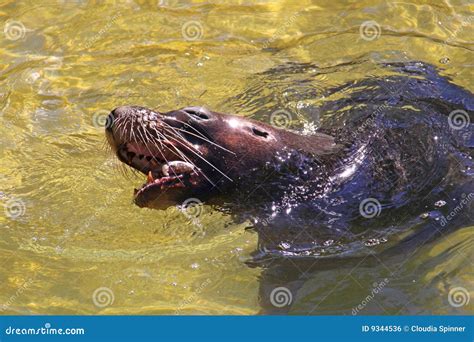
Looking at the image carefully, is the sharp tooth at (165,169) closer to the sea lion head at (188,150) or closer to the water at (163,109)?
the sea lion head at (188,150)

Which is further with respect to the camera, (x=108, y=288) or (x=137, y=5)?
(x=137, y=5)

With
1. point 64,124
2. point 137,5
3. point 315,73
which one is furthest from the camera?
point 137,5

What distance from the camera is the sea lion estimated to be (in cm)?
554

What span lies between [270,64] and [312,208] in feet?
10.0

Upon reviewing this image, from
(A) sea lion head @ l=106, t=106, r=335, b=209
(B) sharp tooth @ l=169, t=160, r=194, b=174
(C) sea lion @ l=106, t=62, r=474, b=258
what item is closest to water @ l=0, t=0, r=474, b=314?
(C) sea lion @ l=106, t=62, r=474, b=258

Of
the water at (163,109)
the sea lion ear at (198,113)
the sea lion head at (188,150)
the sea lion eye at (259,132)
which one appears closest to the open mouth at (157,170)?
the sea lion head at (188,150)

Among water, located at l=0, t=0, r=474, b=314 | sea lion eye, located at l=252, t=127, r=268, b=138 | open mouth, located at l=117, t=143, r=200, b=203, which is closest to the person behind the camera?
open mouth, located at l=117, t=143, r=200, b=203

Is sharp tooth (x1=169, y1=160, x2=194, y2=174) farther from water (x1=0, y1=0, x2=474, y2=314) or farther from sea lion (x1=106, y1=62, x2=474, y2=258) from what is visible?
water (x1=0, y1=0, x2=474, y2=314)

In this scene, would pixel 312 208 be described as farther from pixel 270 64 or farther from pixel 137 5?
pixel 137 5

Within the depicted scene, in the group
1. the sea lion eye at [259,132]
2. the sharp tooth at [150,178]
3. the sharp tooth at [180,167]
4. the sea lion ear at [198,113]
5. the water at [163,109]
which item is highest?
the sea lion ear at [198,113]

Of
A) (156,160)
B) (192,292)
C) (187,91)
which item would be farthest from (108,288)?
(187,91)

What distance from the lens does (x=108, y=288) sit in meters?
5.75

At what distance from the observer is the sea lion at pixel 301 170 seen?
5.54 meters

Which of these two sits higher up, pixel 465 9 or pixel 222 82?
pixel 465 9
